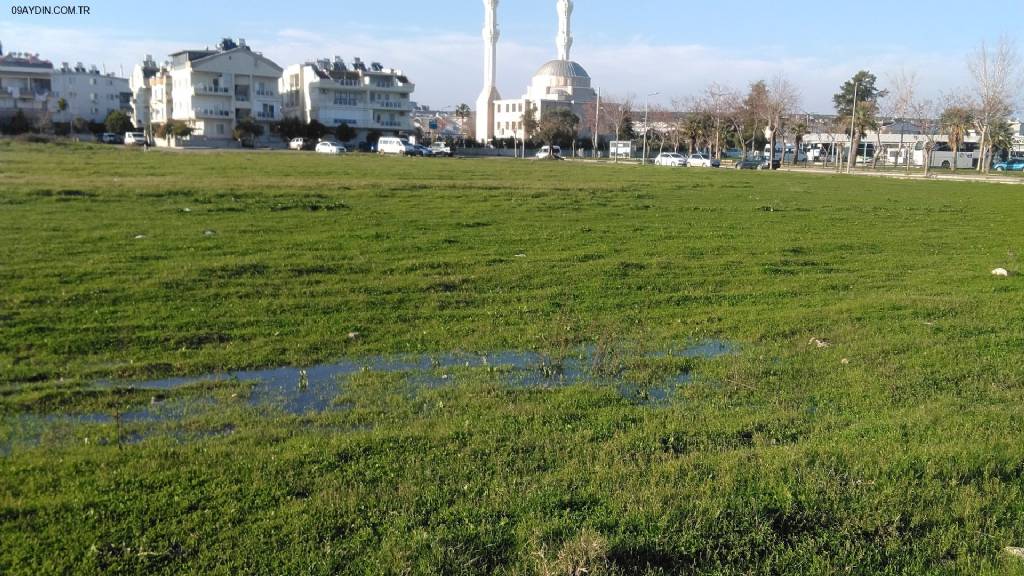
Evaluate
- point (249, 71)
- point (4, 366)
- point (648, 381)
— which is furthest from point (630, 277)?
point (249, 71)

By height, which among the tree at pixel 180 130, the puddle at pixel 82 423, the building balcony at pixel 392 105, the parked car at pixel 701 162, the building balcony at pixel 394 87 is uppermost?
the building balcony at pixel 394 87

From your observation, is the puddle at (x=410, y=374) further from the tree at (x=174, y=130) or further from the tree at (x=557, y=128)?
the tree at (x=557, y=128)

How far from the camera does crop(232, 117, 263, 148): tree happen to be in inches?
3875

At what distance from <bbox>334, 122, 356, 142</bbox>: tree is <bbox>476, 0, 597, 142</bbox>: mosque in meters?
33.0

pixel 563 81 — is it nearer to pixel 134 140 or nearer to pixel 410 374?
pixel 134 140

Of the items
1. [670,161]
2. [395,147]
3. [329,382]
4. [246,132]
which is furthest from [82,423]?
[246,132]

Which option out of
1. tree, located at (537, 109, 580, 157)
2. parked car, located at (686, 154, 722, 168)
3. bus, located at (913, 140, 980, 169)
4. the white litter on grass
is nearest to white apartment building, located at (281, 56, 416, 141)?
tree, located at (537, 109, 580, 157)

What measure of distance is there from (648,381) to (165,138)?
102963 millimetres

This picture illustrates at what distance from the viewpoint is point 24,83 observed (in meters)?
124

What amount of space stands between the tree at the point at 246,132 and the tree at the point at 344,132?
35.5 ft

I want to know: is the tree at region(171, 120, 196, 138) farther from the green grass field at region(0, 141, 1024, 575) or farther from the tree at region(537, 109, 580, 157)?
the green grass field at region(0, 141, 1024, 575)

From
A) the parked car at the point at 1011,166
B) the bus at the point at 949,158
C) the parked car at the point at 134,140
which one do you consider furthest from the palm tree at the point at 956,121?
the parked car at the point at 134,140

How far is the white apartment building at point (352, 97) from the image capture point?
118 meters

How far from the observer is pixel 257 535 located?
4.80 m
